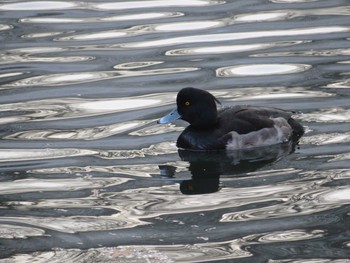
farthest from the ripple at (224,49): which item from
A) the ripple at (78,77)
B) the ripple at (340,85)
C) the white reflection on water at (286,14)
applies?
the ripple at (340,85)

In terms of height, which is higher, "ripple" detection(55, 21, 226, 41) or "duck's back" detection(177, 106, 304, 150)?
"ripple" detection(55, 21, 226, 41)

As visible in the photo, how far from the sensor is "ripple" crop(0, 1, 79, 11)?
17411 mm

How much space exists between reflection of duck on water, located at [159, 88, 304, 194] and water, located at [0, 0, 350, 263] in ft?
0.23

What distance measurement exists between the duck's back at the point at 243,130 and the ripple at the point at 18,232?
2763 millimetres

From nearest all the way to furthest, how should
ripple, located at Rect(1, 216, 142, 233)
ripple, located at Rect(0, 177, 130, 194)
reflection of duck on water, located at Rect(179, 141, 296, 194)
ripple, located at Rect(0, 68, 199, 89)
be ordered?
ripple, located at Rect(1, 216, 142, 233) < ripple, located at Rect(0, 177, 130, 194) < reflection of duck on water, located at Rect(179, 141, 296, 194) < ripple, located at Rect(0, 68, 199, 89)

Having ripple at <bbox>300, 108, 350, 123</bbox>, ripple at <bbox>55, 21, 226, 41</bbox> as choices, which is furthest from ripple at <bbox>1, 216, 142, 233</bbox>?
ripple at <bbox>55, 21, 226, 41</bbox>

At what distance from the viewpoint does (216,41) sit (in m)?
15.6

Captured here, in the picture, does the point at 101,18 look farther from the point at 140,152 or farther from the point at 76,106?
the point at 140,152

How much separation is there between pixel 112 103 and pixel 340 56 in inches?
123

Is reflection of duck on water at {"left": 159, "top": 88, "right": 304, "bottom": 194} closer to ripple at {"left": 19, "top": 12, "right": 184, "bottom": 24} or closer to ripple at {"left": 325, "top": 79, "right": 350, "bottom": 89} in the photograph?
ripple at {"left": 325, "top": 79, "right": 350, "bottom": 89}

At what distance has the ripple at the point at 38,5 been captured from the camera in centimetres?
1741

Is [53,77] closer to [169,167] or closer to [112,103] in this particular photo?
[112,103]

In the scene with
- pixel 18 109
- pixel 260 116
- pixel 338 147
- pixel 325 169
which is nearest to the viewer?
pixel 325 169

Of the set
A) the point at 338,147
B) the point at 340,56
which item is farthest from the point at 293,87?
the point at 338,147
